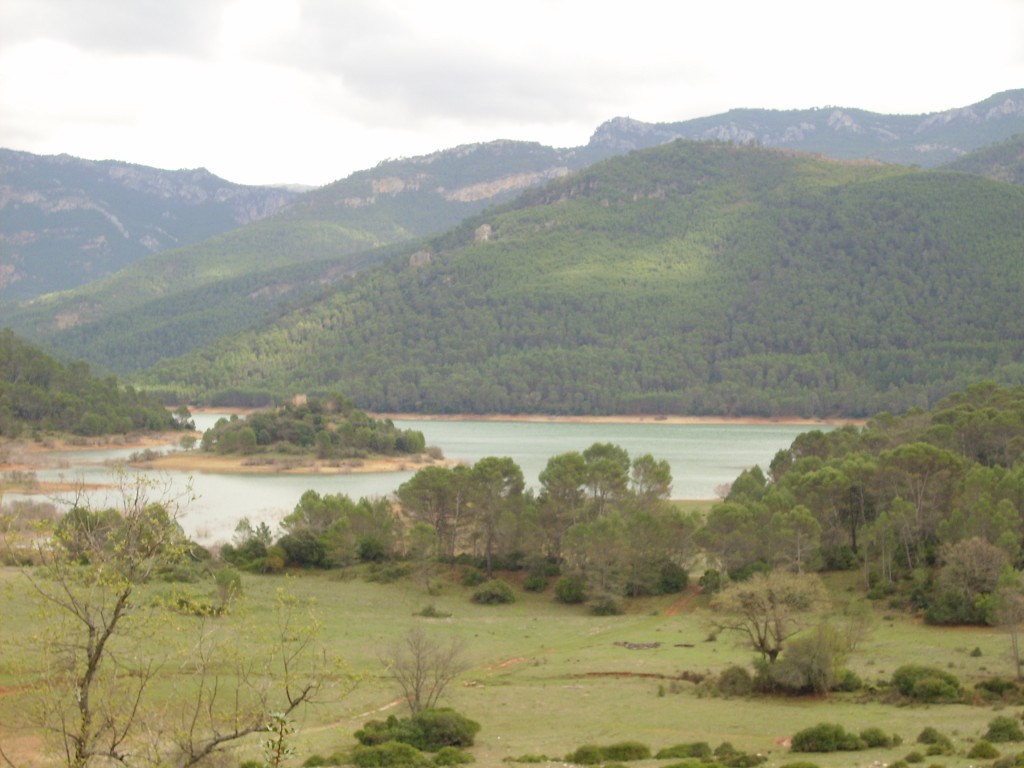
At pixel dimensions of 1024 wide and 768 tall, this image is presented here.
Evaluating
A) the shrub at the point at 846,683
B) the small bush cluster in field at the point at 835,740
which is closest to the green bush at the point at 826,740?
the small bush cluster in field at the point at 835,740

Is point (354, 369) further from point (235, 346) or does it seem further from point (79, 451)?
point (79, 451)

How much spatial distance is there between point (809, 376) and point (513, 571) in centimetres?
11643

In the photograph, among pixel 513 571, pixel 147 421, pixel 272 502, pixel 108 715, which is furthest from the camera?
pixel 147 421

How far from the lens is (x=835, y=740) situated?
23406 millimetres

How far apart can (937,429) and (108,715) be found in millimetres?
48761

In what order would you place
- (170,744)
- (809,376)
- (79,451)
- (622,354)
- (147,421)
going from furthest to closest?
(622,354) → (809,376) → (147,421) → (79,451) → (170,744)

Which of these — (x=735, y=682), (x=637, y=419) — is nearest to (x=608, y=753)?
(x=735, y=682)

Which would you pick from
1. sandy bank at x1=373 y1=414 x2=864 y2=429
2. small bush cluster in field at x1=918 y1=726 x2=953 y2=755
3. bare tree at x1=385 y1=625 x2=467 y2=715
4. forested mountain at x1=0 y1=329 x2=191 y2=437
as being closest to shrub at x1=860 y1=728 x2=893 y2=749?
small bush cluster in field at x1=918 y1=726 x2=953 y2=755

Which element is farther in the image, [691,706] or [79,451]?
[79,451]

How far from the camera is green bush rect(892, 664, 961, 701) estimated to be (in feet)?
91.7

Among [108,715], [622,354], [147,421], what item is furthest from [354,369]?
[108,715]

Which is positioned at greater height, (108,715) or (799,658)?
(108,715)

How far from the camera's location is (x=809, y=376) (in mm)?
159625

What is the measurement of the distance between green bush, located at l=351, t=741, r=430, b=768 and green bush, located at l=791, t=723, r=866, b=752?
747 cm
